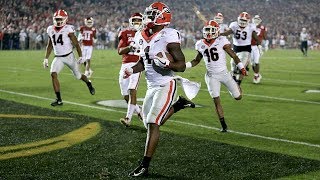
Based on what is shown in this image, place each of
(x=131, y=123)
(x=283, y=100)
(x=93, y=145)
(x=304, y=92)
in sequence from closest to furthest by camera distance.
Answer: (x=93, y=145)
(x=131, y=123)
(x=283, y=100)
(x=304, y=92)

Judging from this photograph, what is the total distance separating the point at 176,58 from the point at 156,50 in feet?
0.85

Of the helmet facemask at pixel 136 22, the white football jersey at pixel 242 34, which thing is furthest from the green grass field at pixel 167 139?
the white football jersey at pixel 242 34

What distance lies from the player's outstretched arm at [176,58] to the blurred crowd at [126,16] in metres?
29.2

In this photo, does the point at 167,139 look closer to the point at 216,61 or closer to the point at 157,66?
the point at 216,61

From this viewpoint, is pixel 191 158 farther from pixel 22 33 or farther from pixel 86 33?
pixel 22 33

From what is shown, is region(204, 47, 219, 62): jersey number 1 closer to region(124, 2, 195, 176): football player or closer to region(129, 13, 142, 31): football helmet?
region(129, 13, 142, 31): football helmet

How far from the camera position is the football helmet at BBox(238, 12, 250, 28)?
1407 centimetres

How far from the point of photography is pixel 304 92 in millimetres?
13836

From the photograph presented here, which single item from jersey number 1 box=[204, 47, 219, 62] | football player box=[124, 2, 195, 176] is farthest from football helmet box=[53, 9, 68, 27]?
football player box=[124, 2, 195, 176]

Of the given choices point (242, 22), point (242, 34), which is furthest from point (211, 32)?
point (242, 34)

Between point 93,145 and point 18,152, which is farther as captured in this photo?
point 93,145

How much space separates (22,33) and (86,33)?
59.7 feet

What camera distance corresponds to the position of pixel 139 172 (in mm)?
5578

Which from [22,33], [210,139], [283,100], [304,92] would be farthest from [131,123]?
[22,33]
